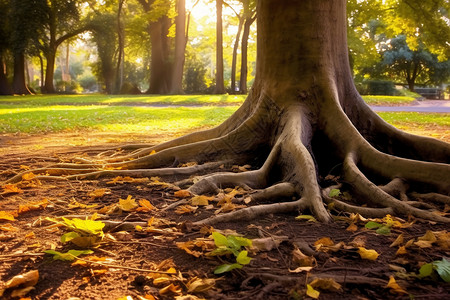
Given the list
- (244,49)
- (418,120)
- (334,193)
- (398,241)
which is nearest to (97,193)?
(334,193)

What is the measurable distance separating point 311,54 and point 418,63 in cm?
4120

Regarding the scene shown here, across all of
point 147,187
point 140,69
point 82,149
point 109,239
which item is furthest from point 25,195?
point 140,69

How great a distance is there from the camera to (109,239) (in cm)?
270

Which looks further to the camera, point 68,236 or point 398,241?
point 398,241

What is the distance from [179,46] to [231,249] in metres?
28.8

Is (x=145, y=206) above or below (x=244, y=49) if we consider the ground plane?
below

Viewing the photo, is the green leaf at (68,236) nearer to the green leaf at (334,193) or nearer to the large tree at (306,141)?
the large tree at (306,141)

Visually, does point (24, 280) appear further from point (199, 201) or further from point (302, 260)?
point (199, 201)

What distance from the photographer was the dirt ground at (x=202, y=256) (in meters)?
2.04

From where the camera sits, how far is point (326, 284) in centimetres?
204

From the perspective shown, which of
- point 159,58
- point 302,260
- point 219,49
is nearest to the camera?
point 302,260

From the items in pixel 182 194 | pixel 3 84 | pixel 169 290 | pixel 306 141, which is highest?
pixel 3 84

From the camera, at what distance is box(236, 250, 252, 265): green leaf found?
2254 millimetres

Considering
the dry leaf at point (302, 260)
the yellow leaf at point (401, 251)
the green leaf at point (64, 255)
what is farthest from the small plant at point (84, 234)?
the yellow leaf at point (401, 251)
